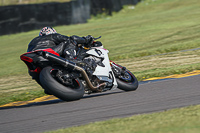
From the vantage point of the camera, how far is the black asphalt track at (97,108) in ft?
16.9

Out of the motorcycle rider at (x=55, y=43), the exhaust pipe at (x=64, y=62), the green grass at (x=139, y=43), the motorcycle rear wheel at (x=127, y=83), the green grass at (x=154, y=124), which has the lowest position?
the green grass at (x=139, y=43)

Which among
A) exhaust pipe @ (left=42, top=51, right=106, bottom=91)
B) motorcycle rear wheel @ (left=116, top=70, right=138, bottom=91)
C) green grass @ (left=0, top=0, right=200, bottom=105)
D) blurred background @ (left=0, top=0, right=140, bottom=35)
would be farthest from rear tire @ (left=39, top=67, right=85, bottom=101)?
blurred background @ (left=0, top=0, right=140, bottom=35)

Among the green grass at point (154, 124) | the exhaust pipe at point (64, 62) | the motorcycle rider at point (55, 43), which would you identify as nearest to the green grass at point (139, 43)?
the motorcycle rider at point (55, 43)

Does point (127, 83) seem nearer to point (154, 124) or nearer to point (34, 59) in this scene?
point (34, 59)

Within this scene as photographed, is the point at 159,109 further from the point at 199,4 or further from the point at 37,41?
the point at 199,4

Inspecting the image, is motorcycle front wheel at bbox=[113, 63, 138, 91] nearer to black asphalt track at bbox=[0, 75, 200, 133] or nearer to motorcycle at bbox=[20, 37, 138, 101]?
motorcycle at bbox=[20, 37, 138, 101]

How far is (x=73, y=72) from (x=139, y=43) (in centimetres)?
1129

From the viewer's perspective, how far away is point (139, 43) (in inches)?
683

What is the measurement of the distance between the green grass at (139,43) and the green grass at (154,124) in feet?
13.7

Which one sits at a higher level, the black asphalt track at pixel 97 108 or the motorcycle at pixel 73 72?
the motorcycle at pixel 73 72

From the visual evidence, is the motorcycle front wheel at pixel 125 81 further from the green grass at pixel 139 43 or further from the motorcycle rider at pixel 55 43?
the green grass at pixel 139 43

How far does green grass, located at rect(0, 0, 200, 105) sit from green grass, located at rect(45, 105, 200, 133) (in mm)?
4161

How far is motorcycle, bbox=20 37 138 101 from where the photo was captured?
6.06 m

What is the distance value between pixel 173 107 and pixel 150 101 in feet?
2.48
